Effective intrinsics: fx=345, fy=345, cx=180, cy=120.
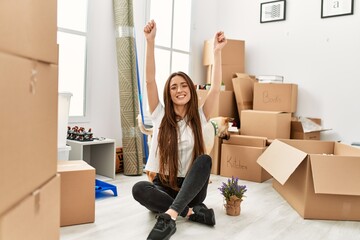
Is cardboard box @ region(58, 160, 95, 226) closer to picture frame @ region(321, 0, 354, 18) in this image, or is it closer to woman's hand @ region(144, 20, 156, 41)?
woman's hand @ region(144, 20, 156, 41)

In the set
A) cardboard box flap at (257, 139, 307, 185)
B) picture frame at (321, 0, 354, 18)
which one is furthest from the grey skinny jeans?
picture frame at (321, 0, 354, 18)

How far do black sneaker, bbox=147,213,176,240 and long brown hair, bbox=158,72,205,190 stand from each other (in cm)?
31

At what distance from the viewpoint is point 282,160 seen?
2.29m

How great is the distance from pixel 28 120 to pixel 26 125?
0.04 ft

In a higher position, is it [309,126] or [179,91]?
[179,91]

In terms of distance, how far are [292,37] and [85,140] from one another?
2.52m

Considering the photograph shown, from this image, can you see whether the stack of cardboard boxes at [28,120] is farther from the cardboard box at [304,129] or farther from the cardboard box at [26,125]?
the cardboard box at [304,129]

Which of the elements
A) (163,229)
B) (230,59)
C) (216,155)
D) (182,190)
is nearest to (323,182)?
(182,190)

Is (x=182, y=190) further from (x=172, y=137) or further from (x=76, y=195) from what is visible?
(x=76, y=195)

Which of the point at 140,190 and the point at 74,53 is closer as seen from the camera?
the point at 140,190

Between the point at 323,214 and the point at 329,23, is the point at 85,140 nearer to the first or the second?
the point at 323,214

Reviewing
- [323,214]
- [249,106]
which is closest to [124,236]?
[323,214]

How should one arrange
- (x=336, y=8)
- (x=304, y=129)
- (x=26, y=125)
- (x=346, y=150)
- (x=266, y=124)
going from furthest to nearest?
(x=336, y=8) < (x=304, y=129) < (x=266, y=124) < (x=346, y=150) < (x=26, y=125)

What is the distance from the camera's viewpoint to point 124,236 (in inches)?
67.7
